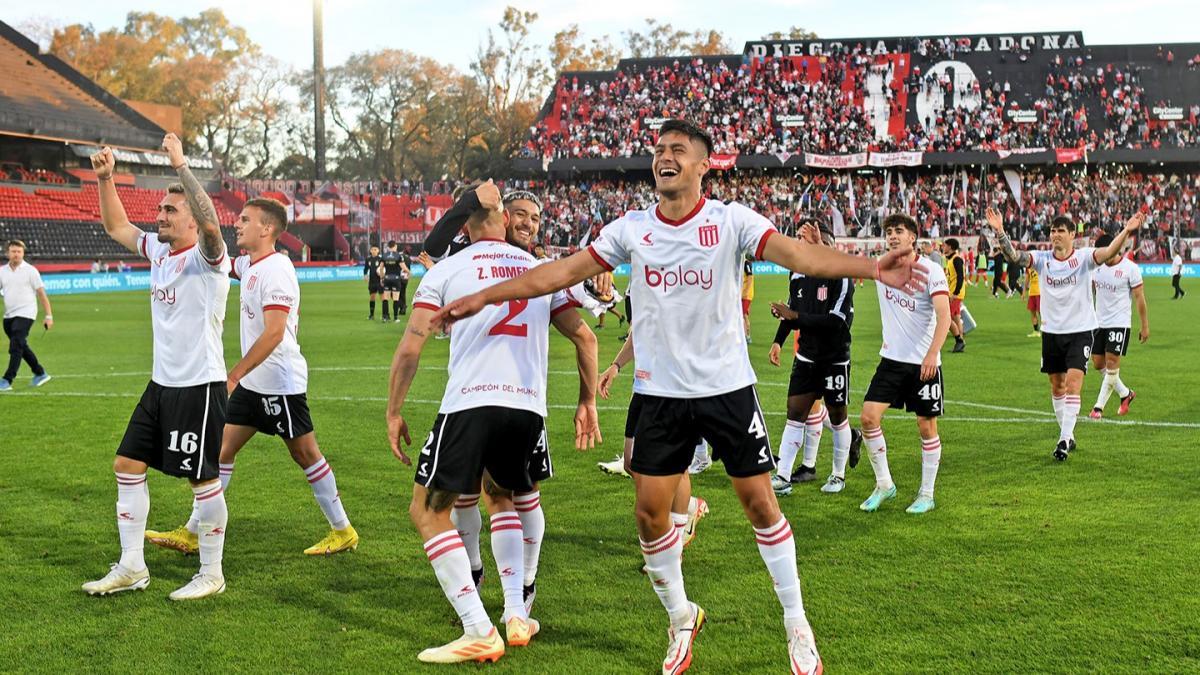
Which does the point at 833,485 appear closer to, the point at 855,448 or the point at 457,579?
the point at 855,448

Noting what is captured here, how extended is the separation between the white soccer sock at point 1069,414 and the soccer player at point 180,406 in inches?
287

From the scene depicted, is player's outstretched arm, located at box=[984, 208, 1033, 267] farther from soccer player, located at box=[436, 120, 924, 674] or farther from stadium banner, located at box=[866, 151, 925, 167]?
stadium banner, located at box=[866, 151, 925, 167]

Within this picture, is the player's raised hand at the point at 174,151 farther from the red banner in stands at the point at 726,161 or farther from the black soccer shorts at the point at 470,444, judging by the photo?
the red banner in stands at the point at 726,161

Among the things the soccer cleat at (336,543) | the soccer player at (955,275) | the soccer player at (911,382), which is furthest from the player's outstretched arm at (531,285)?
the soccer player at (955,275)

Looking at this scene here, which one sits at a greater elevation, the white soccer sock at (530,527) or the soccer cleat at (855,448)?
the white soccer sock at (530,527)

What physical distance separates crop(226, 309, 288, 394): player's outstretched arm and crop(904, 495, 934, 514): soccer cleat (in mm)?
4472

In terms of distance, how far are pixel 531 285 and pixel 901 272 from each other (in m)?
1.51

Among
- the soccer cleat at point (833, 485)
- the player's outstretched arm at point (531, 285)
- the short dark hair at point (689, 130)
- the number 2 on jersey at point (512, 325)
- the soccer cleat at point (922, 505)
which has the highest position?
the short dark hair at point (689, 130)

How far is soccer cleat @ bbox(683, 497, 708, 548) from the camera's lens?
652 cm

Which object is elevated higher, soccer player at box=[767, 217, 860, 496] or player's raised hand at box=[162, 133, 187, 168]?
player's raised hand at box=[162, 133, 187, 168]

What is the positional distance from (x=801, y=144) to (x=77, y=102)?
3955 cm

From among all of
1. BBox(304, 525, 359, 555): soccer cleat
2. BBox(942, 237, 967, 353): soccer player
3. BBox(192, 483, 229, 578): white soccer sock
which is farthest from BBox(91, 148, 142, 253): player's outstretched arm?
BBox(942, 237, 967, 353): soccer player

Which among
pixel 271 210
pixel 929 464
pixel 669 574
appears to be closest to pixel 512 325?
pixel 669 574

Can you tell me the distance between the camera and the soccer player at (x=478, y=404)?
4.76 m
